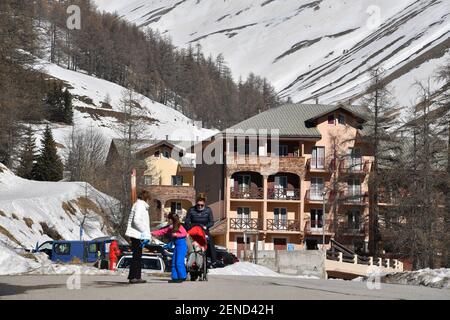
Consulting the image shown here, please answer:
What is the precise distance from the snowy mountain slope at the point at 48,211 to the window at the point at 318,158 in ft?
55.5

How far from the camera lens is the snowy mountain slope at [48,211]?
43.4 m

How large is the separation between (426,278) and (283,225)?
4798 centimetres

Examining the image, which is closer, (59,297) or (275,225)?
(59,297)

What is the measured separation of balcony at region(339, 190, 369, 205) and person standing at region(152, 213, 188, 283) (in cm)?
4739

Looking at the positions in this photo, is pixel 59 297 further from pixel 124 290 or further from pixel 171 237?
pixel 171 237

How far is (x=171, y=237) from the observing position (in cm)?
1717

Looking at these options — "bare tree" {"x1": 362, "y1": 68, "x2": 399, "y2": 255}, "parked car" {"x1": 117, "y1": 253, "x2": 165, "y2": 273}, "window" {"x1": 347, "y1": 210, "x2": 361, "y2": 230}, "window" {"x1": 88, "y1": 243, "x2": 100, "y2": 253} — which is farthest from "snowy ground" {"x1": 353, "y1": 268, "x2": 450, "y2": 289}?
"window" {"x1": 347, "y1": 210, "x2": 361, "y2": 230}

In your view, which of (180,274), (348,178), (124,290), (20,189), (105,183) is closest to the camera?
(124,290)

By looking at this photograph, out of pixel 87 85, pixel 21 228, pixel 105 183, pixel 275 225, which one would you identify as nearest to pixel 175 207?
pixel 105 183

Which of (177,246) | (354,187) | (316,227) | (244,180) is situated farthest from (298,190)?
(177,246)

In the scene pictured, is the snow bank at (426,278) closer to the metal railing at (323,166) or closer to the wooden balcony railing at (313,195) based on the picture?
the wooden balcony railing at (313,195)

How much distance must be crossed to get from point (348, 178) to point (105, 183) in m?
21.4

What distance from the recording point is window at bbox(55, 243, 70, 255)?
42656mm

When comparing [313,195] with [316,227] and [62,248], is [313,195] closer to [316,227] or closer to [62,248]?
[316,227]
